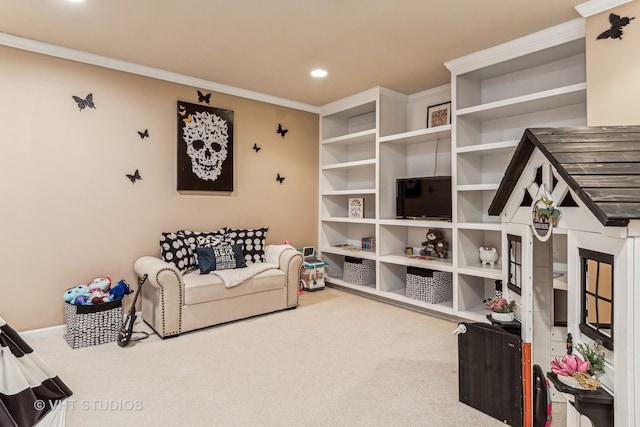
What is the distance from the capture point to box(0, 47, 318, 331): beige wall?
124 inches

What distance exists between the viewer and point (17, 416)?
5.86ft

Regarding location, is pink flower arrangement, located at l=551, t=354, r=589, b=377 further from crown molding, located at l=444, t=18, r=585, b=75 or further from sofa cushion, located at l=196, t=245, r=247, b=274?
sofa cushion, located at l=196, t=245, r=247, b=274

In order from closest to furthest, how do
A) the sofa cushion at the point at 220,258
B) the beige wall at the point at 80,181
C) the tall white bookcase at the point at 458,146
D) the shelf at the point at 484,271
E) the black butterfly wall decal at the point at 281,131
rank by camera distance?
the beige wall at the point at 80,181
the tall white bookcase at the point at 458,146
the shelf at the point at 484,271
the sofa cushion at the point at 220,258
the black butterfly wall decal at the point at 281,131

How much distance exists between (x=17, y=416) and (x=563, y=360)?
8.14ft

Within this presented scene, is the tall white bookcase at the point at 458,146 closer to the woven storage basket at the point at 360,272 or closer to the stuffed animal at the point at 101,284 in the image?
the woven storage basket at the point at 360,272

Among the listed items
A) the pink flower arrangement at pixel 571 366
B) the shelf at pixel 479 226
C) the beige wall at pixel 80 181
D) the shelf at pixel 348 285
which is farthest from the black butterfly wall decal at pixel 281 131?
the pink flower arrangement at pixel 571 366

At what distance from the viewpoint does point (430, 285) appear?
3.94m

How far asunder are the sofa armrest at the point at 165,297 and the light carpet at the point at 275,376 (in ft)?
0.39

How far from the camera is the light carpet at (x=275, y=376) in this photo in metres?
2.03

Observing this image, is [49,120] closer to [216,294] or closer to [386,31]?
[216,294]

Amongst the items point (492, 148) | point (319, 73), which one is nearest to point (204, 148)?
point (319, 73)

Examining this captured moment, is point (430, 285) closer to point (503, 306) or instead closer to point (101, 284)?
point (503, 306)

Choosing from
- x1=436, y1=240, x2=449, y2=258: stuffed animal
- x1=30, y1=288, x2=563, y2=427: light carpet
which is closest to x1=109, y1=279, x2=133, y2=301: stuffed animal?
x1=30, y1=288, x2=563, y2=427: light carpet

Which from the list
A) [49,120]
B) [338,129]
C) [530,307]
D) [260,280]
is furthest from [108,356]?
[338,129]
